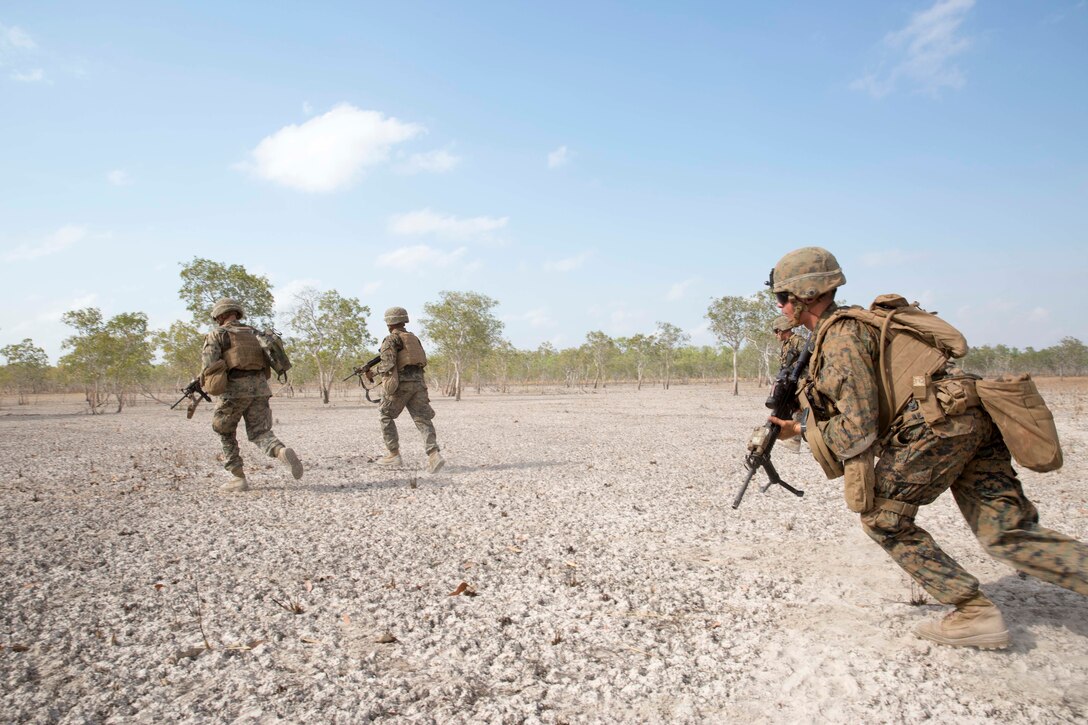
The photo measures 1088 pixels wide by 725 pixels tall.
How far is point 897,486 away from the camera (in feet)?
8.39

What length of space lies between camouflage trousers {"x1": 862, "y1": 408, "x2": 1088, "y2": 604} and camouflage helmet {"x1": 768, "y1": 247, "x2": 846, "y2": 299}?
2.78 feet

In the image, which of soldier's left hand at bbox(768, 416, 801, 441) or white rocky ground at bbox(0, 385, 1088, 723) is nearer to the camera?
white rocky ground at bbox(0, 385, 1088, 723)

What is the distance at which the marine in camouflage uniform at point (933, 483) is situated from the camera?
8.04 ft

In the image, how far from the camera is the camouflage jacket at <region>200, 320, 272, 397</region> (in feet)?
19.8

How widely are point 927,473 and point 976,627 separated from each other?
761 millimetres

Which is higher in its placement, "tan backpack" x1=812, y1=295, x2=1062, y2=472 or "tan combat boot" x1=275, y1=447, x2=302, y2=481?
"tan backpack" x1=812, y1=295, x2=1062, y2=472

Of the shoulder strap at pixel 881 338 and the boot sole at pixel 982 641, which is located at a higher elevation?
the shoulder strap at pixel 881 338

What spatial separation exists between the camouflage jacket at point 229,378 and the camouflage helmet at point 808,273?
5.52 m

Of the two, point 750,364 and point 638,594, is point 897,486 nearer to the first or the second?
point 638,594

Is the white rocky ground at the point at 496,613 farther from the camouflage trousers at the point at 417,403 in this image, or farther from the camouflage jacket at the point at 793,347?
the camouflage jacket at the point at 793,347

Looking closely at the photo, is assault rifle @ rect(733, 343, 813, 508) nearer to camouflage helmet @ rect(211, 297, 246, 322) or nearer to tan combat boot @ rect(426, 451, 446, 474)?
tan combat boot @ rect(426, 451, 446, 474)

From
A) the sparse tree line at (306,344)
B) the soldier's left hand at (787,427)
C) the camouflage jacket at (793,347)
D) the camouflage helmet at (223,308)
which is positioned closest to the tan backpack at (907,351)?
the soldier's left hand at (787,427)

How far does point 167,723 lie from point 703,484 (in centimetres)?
590

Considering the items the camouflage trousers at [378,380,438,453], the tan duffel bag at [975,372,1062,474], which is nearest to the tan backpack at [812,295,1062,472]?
the tan duffel bag at [975,372,1062,474]
